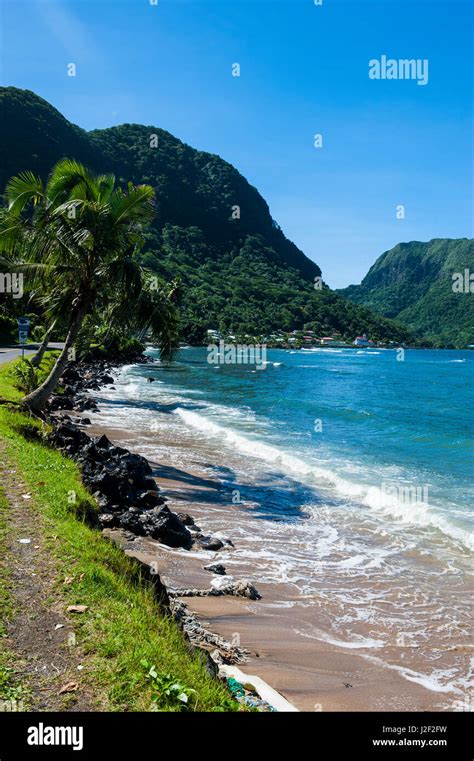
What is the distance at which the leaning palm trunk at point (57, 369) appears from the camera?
15.2 metres

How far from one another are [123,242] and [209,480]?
8.08m

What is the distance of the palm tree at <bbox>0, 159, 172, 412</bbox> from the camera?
14.5m

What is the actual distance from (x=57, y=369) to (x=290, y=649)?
11.3 m

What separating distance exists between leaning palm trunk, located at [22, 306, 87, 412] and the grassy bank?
6.65 metres

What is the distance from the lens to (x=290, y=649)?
7148mm
